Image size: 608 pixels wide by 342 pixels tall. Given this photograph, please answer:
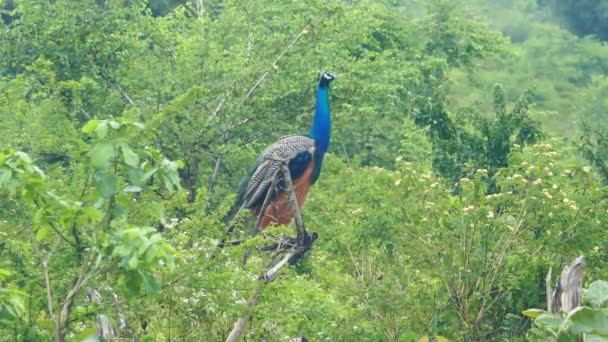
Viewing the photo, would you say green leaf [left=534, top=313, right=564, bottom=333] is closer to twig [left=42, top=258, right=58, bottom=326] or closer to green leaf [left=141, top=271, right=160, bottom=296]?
green leaf [left=141, top=271, right=160, bottom=296]

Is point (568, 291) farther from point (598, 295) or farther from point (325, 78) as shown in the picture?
point (325, 78)

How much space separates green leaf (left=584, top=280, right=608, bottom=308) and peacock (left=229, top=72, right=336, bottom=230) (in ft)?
15.3

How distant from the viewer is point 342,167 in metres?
11.6

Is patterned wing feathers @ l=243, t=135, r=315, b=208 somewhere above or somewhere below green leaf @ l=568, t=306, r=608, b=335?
below

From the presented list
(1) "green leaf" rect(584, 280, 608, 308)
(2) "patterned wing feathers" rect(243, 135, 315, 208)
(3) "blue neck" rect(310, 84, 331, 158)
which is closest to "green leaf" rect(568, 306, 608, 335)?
(1) "green leaf" rect(584, 280, 608, 308)

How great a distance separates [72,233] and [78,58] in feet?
26.8

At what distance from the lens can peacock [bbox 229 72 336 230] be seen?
1116 centimetres

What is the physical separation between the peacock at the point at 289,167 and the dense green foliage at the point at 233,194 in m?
0.24

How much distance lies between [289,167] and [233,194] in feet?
10.8

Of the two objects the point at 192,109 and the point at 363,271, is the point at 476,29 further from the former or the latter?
the point at 363,271

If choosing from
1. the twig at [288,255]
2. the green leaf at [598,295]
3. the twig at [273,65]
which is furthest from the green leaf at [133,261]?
the twig at [273,65]

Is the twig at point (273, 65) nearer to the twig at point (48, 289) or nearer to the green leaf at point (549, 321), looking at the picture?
the twig at point (48, 289)

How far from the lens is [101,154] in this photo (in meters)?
5.79

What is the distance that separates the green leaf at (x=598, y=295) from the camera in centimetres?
617
